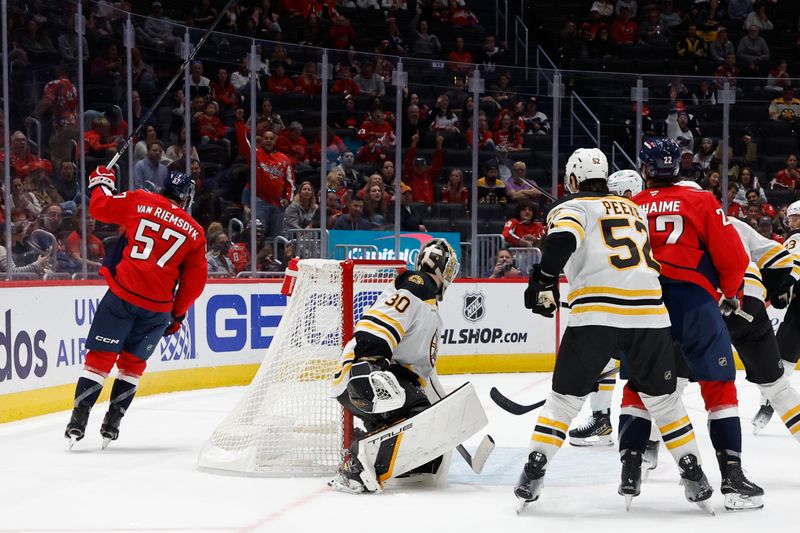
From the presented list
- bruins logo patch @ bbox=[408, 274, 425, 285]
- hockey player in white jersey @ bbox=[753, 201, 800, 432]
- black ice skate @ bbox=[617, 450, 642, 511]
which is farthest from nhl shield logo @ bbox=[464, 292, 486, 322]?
black ice skate @ bbox=[617, 450, 642, 511]

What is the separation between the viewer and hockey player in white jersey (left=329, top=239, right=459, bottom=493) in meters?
4.05

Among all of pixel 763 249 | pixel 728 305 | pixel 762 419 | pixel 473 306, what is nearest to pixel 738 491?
pixel 728 305

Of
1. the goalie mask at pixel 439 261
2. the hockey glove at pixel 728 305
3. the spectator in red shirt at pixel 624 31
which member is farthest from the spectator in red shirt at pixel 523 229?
the hockey glove at pixel 728 305

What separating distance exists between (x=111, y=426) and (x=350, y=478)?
1622 mm

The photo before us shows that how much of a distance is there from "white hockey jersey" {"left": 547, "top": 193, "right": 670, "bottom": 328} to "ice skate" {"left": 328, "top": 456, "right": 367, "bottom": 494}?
987mm

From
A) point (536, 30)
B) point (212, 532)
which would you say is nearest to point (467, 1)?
point (536, 30)

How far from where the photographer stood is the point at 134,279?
5250mm

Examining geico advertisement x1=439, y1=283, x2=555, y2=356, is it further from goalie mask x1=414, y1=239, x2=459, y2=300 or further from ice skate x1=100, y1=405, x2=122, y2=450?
goalie mask x1=414, y1=239, x2=459, y2=300

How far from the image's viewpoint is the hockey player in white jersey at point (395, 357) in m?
4.05

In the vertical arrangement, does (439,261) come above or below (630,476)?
above

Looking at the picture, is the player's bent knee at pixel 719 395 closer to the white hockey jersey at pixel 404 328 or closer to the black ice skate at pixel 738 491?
the black ice skate at pixel 738 491

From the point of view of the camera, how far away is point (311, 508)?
3.82 m

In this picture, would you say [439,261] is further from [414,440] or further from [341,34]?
[341,34]

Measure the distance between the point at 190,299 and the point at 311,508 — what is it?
6.32ft
